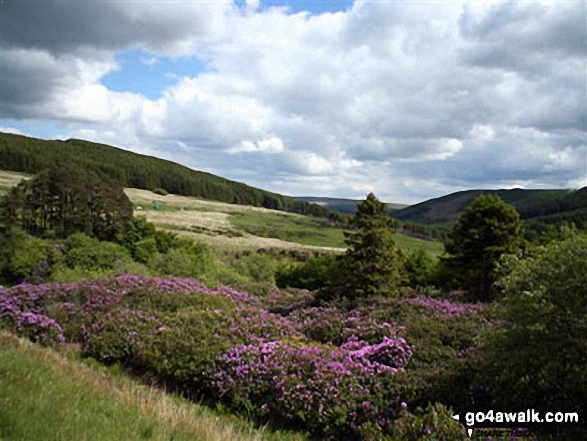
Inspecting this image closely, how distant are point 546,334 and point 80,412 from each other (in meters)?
6.85

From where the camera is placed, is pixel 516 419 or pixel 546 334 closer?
pixel 546 334

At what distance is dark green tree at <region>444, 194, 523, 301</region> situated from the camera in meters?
18.8

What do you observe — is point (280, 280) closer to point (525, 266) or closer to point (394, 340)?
point (394, 340)

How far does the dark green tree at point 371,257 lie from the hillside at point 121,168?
404 ft

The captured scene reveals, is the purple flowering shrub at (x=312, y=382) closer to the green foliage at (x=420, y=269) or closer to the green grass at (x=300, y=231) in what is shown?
the green foliage at (x=420, y=269)

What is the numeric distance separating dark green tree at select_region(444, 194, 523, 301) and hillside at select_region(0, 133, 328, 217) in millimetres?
123593

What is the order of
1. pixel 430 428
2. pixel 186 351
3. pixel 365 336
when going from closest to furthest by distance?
pixel 430 428
pixel 186 351
pixel 365 336

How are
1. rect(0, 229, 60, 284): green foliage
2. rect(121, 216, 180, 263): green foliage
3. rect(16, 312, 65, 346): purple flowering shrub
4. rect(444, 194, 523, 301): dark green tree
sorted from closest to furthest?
rect(16, 312, 65, 346): purple flowering shrub → rect(444, 194, 523, 301): dark green tree → rect(0, 229, 60, 284): green foliage → rect(121, 216, 180, 263): green foliage

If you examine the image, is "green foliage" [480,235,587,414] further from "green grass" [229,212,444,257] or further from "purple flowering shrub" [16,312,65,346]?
"green grass" [229,212,444,257]

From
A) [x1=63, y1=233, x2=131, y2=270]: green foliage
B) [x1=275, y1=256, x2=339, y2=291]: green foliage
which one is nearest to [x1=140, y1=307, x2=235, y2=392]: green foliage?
[x1=63, y1=233, x2=131, y2=270]: green foliage

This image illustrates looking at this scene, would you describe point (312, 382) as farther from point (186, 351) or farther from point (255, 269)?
point (255, 269)

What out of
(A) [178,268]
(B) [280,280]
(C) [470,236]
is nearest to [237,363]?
(C) [470,236]

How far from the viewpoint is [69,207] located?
139 feet

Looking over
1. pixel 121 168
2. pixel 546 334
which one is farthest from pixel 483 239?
pixel 121 168
